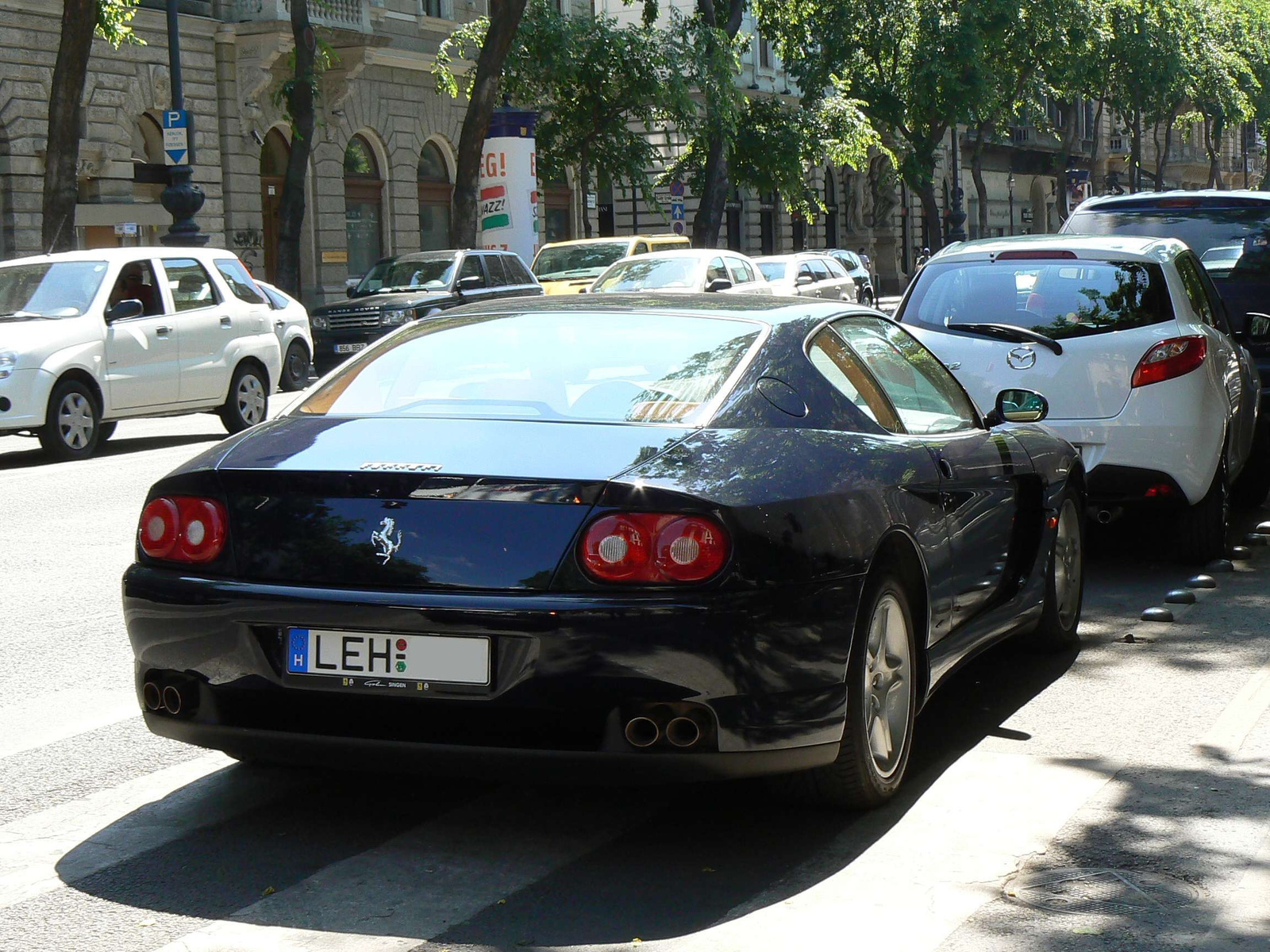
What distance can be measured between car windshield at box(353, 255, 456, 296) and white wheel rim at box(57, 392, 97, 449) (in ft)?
33.3

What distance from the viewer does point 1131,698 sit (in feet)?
20.0

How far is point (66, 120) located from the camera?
21.7 meters

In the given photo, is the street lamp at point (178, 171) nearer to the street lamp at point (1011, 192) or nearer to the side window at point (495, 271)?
the side window at point (495, 271)

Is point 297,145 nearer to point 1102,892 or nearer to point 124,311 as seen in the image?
point 124,311

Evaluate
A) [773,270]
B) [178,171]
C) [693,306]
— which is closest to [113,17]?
[178,171]

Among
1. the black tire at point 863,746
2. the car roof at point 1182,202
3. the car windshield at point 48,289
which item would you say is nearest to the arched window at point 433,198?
the car windshield at point 48,289

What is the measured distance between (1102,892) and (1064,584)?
280 cm

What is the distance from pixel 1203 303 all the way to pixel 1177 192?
3882 millimetres

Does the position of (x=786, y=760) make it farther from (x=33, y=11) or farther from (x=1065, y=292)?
(x=33, y=11)

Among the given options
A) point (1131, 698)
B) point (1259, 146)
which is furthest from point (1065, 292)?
point (1259, 146)

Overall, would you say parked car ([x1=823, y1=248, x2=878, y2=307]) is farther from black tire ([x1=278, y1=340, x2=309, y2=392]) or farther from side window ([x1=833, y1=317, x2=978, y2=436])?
side window ([x1=833, y1=317, x2=978, y2=436])

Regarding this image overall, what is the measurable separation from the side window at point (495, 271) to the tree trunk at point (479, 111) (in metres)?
2.97

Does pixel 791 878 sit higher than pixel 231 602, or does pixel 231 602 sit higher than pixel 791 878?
pixel 231 602

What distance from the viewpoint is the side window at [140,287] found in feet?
51.9
